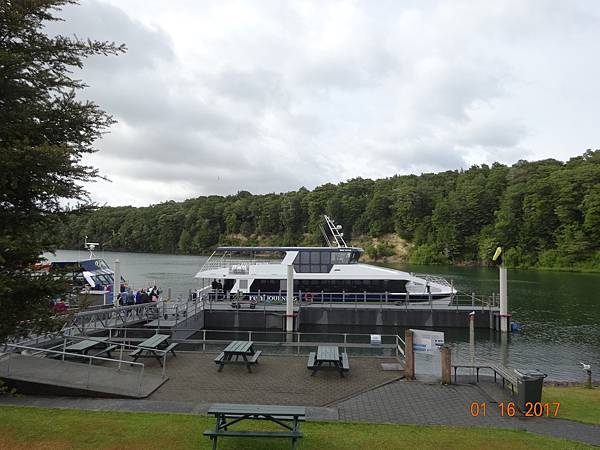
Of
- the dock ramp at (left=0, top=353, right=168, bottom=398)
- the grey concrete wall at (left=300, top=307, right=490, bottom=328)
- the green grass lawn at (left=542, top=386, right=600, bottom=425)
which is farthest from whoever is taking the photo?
the grey concrete wall at (left=300, top=307, right=490, bottom=328)

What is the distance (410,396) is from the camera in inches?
452

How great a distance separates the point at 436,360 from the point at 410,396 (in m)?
8.25

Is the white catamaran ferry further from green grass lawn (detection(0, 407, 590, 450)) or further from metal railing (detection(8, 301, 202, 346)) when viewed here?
green grass lawn (detection(0, 407, 590, 450))

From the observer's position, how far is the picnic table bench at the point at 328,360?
43.0 ft

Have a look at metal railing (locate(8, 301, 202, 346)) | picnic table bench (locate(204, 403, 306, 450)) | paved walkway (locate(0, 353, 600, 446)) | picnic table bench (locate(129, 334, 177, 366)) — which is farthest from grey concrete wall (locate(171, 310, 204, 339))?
picnic table bench (locate(204, 403, 306, 450))

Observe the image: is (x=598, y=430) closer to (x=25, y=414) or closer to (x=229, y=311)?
(x=25, y=414)

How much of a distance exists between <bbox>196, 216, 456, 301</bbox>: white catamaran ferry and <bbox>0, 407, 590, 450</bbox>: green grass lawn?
2280cm

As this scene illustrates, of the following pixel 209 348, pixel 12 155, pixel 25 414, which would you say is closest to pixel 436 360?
pixel 209 348

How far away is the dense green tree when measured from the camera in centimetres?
680

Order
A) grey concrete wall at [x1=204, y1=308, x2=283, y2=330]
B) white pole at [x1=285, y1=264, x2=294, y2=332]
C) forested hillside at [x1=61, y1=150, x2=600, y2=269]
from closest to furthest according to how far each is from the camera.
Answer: white pole at [x1=285, y1=264, x2=294, y2=332] → grey concrete wall at [x1=204, y1=308, x2=283, y2=330] → forested hillside at [x1=61, y1=150, x2=600, y2=269]

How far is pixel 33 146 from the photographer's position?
7020mm

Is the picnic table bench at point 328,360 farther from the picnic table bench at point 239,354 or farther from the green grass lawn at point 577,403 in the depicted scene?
the green grass lawn at point 577,403

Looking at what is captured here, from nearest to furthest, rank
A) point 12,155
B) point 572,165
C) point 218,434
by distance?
1. point 12,155
2. point 218,434
3. point 572,165

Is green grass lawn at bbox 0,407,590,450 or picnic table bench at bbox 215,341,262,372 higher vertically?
picnic table bench at bbox 215,341,262,372
